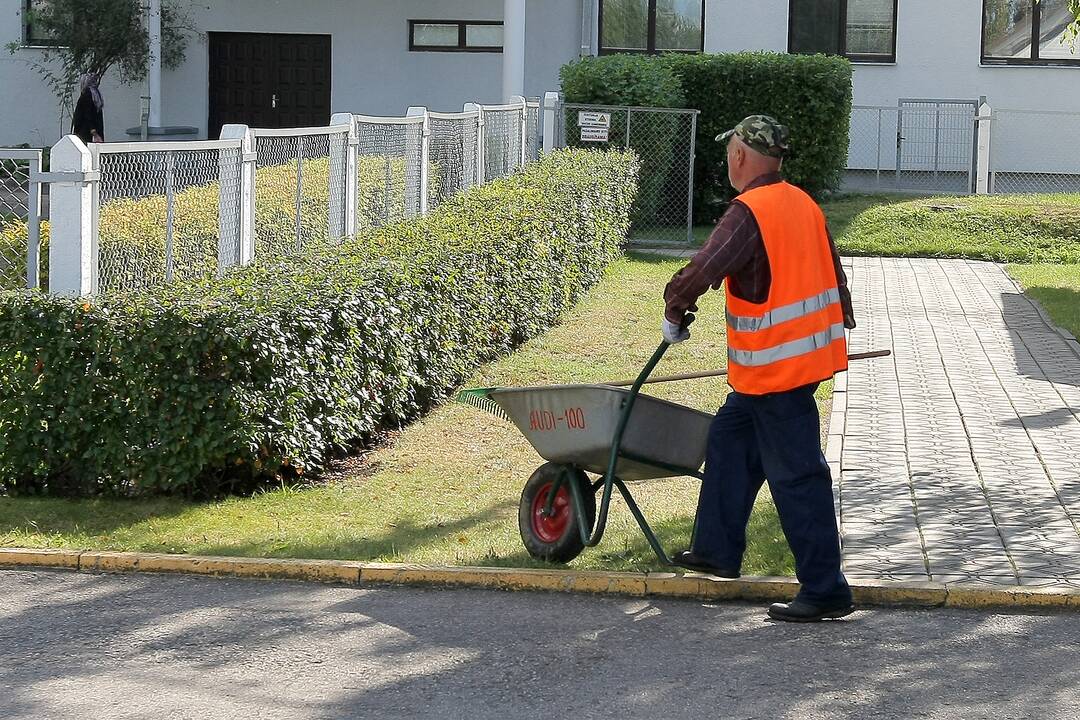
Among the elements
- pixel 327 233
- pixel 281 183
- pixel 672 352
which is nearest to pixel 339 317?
pixel 281 183

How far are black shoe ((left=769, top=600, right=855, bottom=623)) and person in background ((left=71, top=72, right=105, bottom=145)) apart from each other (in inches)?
840

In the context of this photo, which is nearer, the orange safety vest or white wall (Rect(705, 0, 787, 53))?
the orange safety vest

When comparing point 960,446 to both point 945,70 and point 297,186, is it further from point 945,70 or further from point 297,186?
point 945,70

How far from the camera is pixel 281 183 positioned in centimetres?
968

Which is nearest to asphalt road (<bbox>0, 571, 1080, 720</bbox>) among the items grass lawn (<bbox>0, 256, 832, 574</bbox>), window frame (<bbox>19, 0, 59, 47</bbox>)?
grass lawn (<bbox>0, 256, 832, 574</bbox>)

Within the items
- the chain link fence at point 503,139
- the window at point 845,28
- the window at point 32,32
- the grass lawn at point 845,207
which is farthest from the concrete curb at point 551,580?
the window at point 32,32

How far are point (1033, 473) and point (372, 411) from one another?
354 centimetres

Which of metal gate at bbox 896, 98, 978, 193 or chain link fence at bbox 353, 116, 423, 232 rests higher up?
metal gate at bbox 896, 98, 978, 193

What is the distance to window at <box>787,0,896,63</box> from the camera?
82.7ft

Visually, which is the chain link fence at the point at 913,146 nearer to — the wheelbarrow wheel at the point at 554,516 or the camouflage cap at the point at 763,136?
the wheelbarrow wheel at the point at 554,516

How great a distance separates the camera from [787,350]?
5656mm

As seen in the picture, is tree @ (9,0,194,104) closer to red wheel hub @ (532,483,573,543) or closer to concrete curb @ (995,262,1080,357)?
concrete curb @ (995,262,1080,357)

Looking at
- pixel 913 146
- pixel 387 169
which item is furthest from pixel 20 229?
pixel 913 146

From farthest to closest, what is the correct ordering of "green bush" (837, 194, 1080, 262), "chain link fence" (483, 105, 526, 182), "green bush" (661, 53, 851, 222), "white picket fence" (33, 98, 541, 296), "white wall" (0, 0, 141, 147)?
"white wall" (0, 0, 141, 147), "green bush" (661, 53, 851, 222), "green bush" (837, 194, 1080, 262), "chain link fence" (483, 105, 526, 182), "white picket fence" (33, 98, 541, 296)
